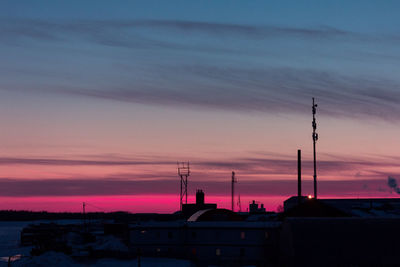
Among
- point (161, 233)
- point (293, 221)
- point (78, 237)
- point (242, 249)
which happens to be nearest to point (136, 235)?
point (161, 233)

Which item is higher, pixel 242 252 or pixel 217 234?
pixel 217 234

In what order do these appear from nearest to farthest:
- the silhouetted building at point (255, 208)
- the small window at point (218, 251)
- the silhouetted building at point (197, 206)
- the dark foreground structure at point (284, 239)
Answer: the dark foreground structure at point (284, 239) < the small window at point (218, 251) < the silhouetted building at point (197, 206) < the silhouetted building at point (255, 208)

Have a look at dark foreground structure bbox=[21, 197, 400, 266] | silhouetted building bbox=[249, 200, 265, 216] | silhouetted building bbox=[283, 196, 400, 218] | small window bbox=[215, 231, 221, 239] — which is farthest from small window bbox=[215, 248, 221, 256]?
silhouetted building bbox=[249, 200, 265, 216]

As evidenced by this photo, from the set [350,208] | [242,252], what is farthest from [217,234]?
[350,208]

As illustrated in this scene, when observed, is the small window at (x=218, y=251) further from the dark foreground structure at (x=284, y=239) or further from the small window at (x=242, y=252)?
the small window at (x=242, y=252)

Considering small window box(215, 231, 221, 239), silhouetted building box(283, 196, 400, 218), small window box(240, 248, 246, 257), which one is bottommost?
small window box(240, 248, 246, 257)

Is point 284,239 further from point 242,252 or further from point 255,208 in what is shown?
point 255,208

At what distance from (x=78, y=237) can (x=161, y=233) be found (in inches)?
2538

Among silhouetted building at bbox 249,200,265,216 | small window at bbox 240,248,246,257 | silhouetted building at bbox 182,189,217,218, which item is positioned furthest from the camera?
silhouetted building at bbox 249,200,265,216

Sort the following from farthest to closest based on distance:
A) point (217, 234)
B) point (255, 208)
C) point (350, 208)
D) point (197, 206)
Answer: point (255, 208), point (197, 206), point (350, 208), point (217, 234)

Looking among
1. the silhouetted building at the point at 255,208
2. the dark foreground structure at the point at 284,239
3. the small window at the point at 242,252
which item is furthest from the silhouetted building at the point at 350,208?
the silhouetted building at the point at 255,208

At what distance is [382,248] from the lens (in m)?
58.9

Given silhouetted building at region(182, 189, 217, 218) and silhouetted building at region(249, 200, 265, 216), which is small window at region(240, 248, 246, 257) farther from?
silhouetted building at region(249, 200, 265, 216)

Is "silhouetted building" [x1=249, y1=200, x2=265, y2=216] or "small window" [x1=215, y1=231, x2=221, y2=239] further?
"silhouetted building" [x1=249, y1=200, x2=265, y2=216]
